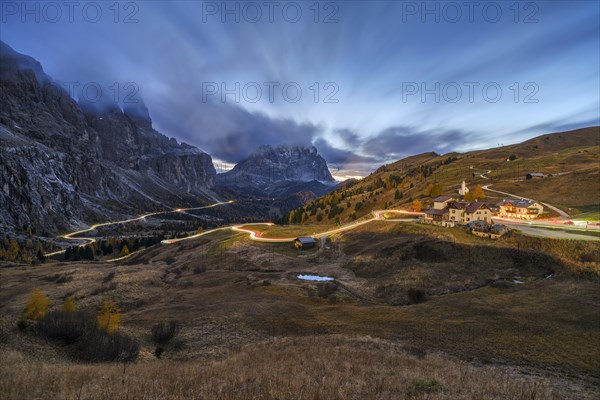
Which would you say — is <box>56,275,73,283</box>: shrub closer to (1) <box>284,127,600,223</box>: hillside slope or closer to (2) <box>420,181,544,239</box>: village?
(2) <box>420,181,544,239</box>: village

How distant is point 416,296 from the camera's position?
35.8 meters

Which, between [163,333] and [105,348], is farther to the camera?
[163,333]

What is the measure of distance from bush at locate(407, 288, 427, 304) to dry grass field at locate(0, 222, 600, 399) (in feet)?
0.58

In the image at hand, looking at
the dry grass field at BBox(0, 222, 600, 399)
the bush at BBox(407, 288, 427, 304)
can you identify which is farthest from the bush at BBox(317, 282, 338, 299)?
the bush at BBox(407, 288, 427, 304)

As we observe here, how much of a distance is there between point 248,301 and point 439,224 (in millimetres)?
51042

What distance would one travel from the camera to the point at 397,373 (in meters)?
12.5

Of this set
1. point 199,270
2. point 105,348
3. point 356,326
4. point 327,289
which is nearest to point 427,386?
point 356,326

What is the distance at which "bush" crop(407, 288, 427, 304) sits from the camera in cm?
3488

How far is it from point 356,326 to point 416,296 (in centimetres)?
1352

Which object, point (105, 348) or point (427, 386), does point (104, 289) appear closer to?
point (105, 348)

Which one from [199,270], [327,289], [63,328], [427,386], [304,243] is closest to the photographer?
A: [427,386]

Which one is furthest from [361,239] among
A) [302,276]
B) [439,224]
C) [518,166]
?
[518,166]

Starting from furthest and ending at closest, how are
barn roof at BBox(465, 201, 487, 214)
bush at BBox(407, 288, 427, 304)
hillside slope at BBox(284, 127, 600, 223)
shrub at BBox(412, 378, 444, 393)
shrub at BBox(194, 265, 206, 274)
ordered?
hillside slope at BBox(284, 127, 600, 223)
barn roof at BBox(465, 201, 487, 214)
shrub at BBox(194, 265, 206, 274)
bush at BBox(407, 288, 427, 304)
shrub at BBox(412, 378, 444, 393)

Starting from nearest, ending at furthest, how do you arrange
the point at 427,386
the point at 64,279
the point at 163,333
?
the point at 427,386 → the point at 163,333 → the point at 64,279
